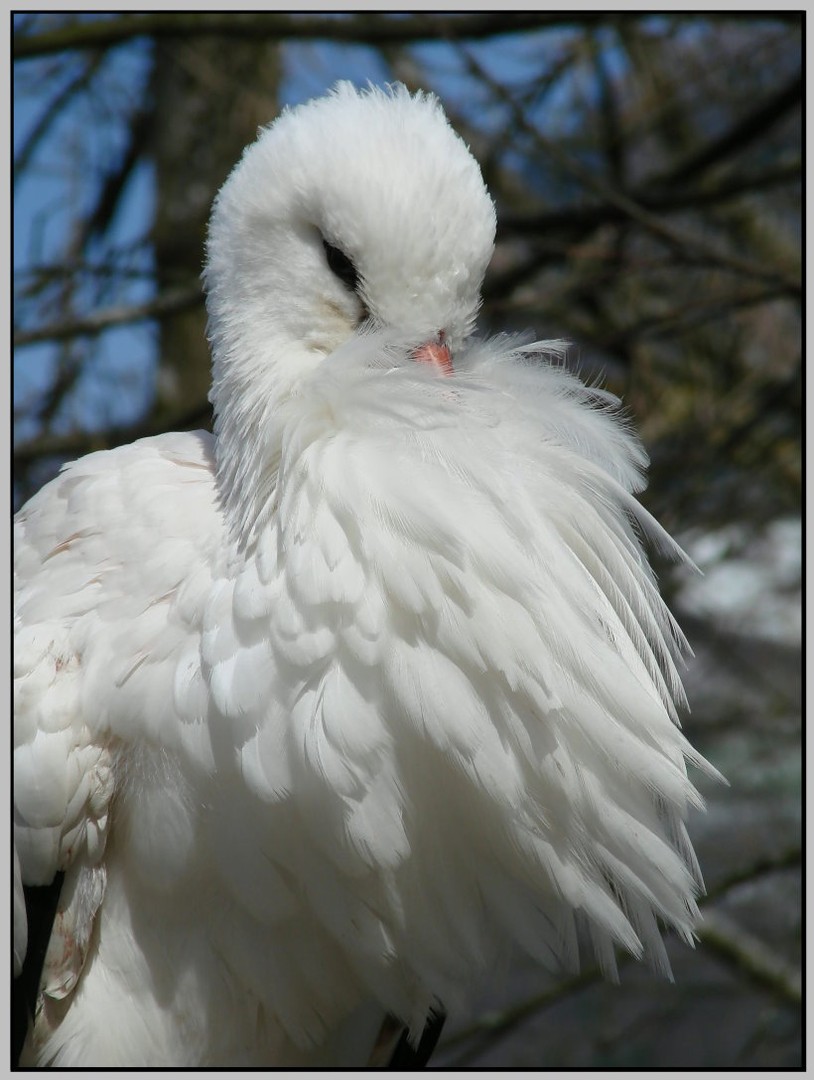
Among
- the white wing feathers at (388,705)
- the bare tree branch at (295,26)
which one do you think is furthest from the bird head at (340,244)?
the bare tree branch at (295,26)

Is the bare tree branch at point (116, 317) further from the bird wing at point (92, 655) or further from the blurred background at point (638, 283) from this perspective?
the bird wing at point (92, 655)

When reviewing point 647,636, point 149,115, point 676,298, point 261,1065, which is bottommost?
point 261,1065

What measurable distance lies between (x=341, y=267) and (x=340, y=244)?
0.14 feet

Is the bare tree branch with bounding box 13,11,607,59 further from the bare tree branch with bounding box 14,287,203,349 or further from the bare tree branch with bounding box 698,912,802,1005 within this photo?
the bare tree branch with bounding box 698,912,802,1005

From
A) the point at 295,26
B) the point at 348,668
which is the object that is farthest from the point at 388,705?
the point at 295,26

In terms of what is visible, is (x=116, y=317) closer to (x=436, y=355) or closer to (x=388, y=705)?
(x=436, y=355)

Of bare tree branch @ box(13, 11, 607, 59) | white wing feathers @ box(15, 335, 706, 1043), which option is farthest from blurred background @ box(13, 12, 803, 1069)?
white wing feathers @ box(15, 335, 706, 1043)

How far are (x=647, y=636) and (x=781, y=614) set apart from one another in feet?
11.0

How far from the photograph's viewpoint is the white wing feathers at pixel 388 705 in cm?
161

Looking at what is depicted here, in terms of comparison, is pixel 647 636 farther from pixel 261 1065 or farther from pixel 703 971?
pixel 703 971

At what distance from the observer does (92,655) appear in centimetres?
178

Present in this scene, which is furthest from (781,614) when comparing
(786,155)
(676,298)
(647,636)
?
(647,636)

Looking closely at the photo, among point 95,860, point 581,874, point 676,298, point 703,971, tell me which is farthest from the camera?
point 703,971

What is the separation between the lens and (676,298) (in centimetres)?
454
